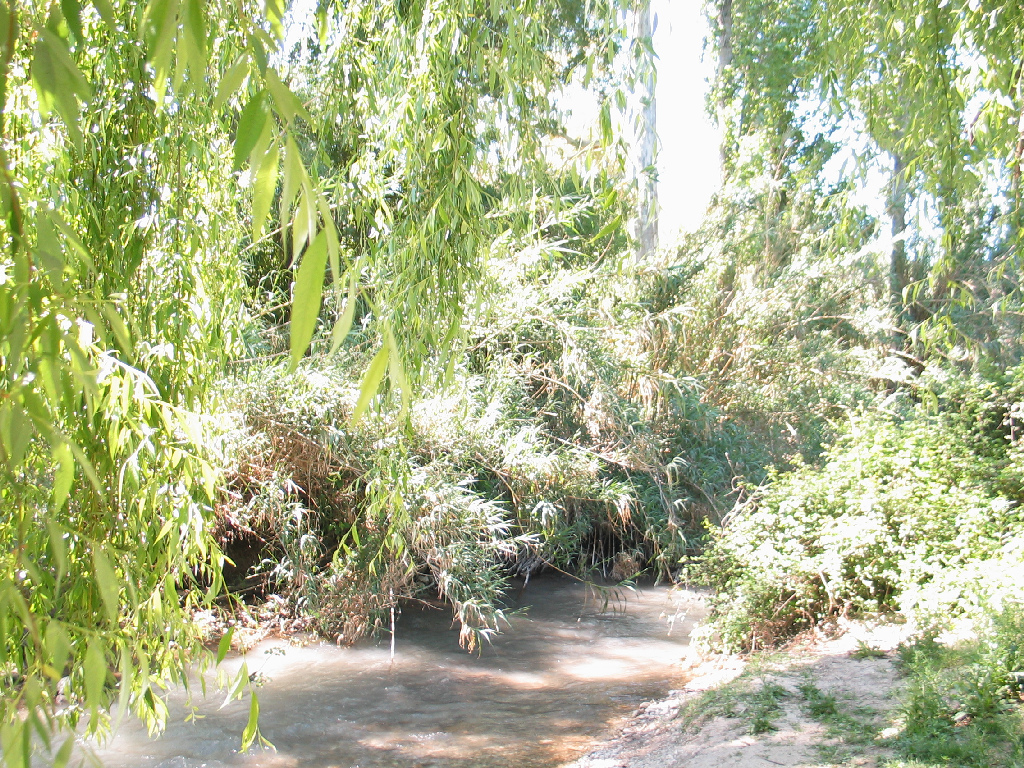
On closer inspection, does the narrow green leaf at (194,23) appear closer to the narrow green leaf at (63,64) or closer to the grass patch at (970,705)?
the narrow green leaf at (63,64)

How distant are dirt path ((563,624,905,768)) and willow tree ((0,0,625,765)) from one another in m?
2.52

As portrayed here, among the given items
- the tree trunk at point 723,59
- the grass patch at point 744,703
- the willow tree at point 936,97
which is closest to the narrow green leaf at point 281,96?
the willow tree at point 936,97

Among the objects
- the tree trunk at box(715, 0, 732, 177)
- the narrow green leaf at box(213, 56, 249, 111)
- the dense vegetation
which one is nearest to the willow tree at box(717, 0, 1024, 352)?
the dense vegetation

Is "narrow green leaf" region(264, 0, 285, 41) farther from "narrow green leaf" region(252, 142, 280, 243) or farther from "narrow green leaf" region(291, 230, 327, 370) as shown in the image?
"narrow green leaf" region(291, 230, 327, 370)

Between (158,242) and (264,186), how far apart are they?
157 cm

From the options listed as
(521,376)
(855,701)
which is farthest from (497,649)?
(855,701)

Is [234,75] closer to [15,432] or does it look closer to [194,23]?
[194,23]

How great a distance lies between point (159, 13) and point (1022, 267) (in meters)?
3.43

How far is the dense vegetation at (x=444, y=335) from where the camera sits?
1284 mm

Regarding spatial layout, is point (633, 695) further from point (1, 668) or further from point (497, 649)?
point (1, 668)

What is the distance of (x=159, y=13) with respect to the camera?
0.90 m

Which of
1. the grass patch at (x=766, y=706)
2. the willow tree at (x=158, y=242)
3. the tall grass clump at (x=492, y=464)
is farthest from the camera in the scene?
the tall grass clump at (x=492, y=464)

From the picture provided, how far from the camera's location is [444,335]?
2.79 meters

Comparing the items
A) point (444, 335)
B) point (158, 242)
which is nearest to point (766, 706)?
point (444, 335)
